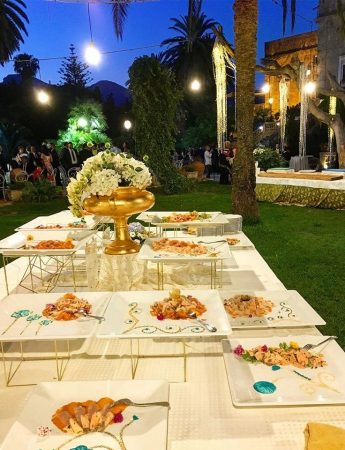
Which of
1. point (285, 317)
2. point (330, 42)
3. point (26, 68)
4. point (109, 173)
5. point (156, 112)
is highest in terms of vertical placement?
point (26, 68)

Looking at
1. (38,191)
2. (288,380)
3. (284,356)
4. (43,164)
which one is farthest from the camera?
(43,164)

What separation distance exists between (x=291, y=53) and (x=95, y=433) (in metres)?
28.0

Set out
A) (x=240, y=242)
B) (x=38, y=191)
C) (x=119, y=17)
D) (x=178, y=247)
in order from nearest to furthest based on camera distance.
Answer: (x=178, y=247) < (x=240, y=242) < (x=38, y=191) < (x=119, y=17)

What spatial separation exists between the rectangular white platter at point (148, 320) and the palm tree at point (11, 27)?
79.8 feet

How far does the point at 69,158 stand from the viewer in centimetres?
1367

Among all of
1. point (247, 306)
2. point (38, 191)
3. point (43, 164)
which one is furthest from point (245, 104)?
point (43, 164)

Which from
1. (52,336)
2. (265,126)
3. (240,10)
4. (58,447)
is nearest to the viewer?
(58,447)

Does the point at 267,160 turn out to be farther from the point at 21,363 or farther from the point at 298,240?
the point at 21,363

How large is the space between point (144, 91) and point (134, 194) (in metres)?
8.18

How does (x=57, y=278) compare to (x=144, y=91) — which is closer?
(x=57, y=278)

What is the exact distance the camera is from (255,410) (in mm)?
1748

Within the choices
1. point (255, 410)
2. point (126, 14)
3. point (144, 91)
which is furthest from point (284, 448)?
point (126, 14)

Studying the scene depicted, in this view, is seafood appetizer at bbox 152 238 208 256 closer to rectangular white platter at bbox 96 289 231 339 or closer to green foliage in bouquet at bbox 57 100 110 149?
rectangular white platter at bbox 96 289 231 339

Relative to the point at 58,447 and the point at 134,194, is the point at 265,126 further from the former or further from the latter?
→ the point at 58,447
